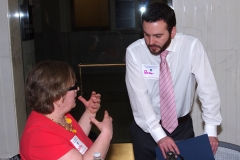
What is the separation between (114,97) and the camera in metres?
4.69

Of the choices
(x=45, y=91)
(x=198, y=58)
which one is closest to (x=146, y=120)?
(x=198, y=58)

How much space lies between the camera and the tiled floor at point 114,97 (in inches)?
180

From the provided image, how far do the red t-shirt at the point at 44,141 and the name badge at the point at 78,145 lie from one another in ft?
0.07

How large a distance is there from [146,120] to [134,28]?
1893mm

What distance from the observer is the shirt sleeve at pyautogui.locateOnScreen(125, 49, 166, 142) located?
2.65 metres

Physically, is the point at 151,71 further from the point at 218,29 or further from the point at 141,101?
the point at 218,29

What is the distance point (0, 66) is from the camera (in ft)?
13.9

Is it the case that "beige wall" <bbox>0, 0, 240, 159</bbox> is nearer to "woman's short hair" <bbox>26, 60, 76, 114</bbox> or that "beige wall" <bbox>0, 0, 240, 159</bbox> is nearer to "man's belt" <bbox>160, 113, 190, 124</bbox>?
"man's belt" <bbox>160, 113, 190, 124</bbox>

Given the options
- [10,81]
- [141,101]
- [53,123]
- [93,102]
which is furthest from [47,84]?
[10,81]

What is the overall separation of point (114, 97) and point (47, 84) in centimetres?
259

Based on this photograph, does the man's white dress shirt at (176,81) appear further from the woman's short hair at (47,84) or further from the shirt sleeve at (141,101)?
the woman's short hair at (47,84)

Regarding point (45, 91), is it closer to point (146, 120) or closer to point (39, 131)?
point (39, 131)

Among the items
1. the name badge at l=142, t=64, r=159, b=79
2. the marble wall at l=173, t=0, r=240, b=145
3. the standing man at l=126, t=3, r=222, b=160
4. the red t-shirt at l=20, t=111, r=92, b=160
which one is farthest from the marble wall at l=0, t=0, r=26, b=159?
the red t-shirt at l=20, t=111, r=92, b=160

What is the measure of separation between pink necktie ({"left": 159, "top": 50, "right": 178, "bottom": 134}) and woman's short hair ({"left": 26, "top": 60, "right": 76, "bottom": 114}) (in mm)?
825
